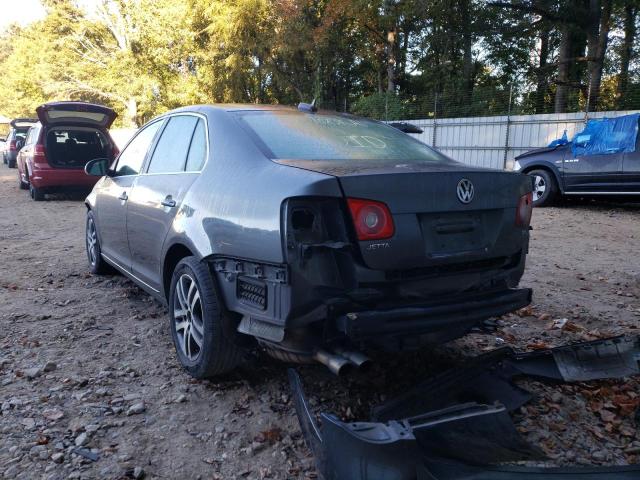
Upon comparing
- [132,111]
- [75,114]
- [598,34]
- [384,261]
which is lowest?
[384,261]

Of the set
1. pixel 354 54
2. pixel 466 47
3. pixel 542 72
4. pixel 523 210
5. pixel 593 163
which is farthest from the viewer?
pixel 354 54

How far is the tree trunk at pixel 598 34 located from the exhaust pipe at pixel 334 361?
15822 millimetres

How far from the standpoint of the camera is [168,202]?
3385 millimetres

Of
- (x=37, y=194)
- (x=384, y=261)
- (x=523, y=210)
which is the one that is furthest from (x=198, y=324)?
(x=37, y=194)

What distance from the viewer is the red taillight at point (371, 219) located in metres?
2.39

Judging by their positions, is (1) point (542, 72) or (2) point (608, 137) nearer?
(2) point (608, 137)

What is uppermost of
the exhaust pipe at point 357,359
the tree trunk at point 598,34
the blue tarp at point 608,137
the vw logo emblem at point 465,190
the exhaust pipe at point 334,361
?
the tree trunk at point 598,34

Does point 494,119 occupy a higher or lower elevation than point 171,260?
higher

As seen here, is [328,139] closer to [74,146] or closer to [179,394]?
[179,394]

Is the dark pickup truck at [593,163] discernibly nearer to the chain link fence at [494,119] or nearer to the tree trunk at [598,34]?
the chain link fence at [494,119]

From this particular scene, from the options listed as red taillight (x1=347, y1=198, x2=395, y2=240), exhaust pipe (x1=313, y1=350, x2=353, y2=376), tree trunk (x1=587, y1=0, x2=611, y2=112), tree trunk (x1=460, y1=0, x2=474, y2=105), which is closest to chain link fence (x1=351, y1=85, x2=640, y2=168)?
tree trunk (x1=587, y1=0, x2=611, y2=112)

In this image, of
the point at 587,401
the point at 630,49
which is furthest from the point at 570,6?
the point at 587,401

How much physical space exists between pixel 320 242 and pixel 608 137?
9353 mm

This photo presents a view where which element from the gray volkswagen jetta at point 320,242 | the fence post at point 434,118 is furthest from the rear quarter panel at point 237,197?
the fence post at point 434,118
